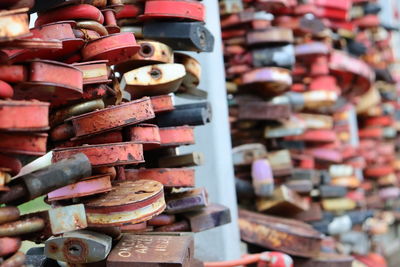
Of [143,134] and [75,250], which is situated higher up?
[143,134]

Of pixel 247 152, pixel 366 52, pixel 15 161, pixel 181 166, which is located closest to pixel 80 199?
pixel 15 161

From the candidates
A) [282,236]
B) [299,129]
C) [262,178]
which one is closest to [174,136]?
[282,236]

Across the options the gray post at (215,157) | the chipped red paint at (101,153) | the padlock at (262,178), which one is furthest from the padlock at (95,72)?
the padlock at (262,178)

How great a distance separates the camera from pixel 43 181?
81cm

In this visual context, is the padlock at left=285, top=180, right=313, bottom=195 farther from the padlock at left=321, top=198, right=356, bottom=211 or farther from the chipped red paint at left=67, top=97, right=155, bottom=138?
the chipped red paint at left=67, top=97, right=155, bottom=138

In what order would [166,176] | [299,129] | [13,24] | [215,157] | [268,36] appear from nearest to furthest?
1. [13,24]
2. [166,176]
3. [215,157]
4. [268,36]
5. [299,129]

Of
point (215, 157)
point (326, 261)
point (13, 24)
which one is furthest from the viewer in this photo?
point (326, 261)


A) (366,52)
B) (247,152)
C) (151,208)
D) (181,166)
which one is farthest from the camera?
(366,52)

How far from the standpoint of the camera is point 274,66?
2.28 meters

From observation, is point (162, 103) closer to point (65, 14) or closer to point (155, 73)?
point (155, 73)

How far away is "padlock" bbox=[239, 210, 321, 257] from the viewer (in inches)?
74.4

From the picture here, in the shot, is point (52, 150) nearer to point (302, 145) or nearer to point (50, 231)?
point (50, 231)

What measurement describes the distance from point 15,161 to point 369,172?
3.25 metres

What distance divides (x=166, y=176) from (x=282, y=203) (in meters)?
1.07
